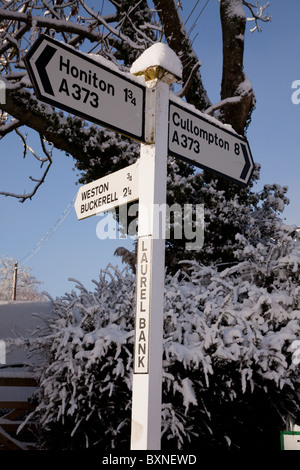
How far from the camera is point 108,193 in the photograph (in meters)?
3.86

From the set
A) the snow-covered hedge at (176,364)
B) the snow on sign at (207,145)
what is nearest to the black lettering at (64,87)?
the snow on sign at (207,145)

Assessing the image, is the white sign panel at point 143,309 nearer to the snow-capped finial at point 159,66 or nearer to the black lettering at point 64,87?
the black lettering at point 64,87

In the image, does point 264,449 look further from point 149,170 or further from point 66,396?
point 149,170

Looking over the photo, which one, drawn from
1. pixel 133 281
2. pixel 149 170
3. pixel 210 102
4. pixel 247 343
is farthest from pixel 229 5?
pixel 149 170

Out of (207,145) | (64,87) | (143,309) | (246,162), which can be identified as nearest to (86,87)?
(64,87)

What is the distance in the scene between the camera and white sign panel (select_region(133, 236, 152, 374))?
3.22m

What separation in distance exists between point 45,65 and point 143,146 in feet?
2.71

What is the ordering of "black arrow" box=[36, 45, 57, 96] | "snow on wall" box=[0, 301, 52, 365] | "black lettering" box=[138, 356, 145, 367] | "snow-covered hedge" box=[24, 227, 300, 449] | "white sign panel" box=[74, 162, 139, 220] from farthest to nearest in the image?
"snow on wall" box=[0, 301, 52, 365] → "snow-covered hedge" box=[24, 227, 300, 449] → "white sign panel" box=[74, 162, 139, 220] → "black lettering" box=[138, 356, 145, 367] → "black arrow" box=[36, 45, 57, 96]

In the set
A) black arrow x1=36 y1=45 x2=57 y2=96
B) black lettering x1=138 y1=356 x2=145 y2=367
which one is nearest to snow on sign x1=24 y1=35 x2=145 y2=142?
black arrow x1=36 y1=45 x2=57 y2=96

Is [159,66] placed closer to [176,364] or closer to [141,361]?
[141,361]

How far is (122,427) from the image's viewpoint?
4.88m

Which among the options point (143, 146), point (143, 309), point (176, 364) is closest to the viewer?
point (143, 309)

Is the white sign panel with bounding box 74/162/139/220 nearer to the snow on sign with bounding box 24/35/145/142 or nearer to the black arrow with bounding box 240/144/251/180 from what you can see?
the snow on sign with bounding box 24/35/145/142

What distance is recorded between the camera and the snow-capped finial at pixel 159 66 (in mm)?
3682
